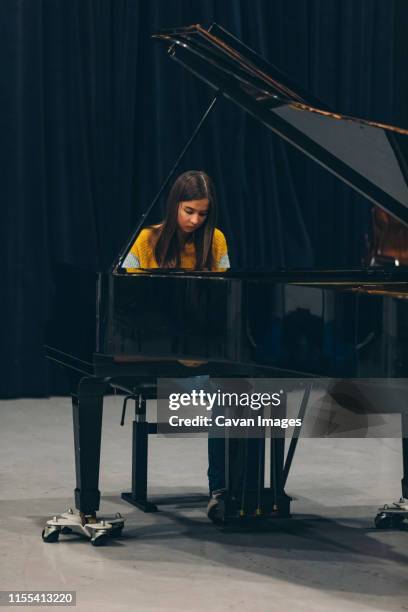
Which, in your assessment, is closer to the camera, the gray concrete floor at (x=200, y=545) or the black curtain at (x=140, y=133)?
the gray concrete floor at (x=200, y=545)

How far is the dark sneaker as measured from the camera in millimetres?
3753

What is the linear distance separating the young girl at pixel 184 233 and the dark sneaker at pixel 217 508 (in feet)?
2.42

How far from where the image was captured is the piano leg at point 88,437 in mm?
3432

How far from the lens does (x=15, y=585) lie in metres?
3.08

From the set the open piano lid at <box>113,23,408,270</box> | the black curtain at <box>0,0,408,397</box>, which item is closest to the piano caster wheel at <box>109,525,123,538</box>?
the open piano lid at <box>113,23,408,270</box>

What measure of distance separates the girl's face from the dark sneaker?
0.86m

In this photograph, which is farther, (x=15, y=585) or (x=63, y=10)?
(x=63, y=10)

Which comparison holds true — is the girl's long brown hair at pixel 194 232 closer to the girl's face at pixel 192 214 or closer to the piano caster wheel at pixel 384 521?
the girl's face at pixel 192 214

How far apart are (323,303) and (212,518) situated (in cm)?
90

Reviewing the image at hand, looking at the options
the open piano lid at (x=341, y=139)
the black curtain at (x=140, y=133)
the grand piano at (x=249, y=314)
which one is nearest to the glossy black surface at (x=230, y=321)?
the grand piano at (x=249, y=314)

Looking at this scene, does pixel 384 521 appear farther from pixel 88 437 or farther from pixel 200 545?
pixel 88 437

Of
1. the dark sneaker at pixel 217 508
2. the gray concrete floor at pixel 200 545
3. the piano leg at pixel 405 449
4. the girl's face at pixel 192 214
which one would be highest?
the girl's face at pixel 192 214

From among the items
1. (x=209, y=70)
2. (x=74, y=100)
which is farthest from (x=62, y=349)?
(x=74, y=100)

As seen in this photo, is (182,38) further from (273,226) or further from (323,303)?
(273,226)
